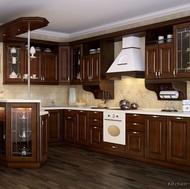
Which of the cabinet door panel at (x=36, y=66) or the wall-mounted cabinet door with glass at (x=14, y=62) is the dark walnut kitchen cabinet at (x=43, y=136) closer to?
the wall-mounted cabinet door with glass at (x=14, y=62)

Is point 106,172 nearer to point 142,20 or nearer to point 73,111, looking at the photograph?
point 73,111

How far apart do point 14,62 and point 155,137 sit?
3.67 m

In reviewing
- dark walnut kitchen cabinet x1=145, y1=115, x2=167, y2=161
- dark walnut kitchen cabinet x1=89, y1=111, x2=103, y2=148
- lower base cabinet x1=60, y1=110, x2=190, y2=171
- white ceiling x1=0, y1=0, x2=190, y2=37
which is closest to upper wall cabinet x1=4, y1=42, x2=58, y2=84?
white ceiling x1=0, y1=0, x2=190, y2=37

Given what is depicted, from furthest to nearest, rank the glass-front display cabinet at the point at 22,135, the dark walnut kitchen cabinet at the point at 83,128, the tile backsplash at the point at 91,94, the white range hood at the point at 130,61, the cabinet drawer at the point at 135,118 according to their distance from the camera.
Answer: the dark walnut kitchen cabinet at the point at 83,128 → the tile backsplash at the point at 91,94 → the white range hood at the point at 130,61 → the cabinet drawer at the point at 135,118 → the glass-front display cabinet at the point at 22,135

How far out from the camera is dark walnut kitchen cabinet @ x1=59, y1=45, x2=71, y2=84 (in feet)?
24.2

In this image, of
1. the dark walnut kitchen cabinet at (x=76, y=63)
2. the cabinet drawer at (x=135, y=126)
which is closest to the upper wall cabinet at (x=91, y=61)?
the dark walnut kitchen cabinet at (x=76, y=63)

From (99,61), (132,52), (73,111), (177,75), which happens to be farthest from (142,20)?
(73,111)

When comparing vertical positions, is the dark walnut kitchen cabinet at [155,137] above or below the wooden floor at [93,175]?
above

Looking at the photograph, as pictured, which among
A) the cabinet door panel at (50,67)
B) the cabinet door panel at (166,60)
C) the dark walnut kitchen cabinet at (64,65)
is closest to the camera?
the cabinet door panel at (166,60)

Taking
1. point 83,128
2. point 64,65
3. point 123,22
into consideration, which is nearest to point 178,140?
point 83,128

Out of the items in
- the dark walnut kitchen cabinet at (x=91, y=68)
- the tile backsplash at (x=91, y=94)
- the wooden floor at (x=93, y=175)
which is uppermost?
the dark walnut kitchen cabinet at (x=91, y=68)

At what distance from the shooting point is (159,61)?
5.29 meters

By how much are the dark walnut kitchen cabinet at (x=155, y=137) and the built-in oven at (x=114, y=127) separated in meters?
0.56

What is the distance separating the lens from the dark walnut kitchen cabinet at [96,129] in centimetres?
610
